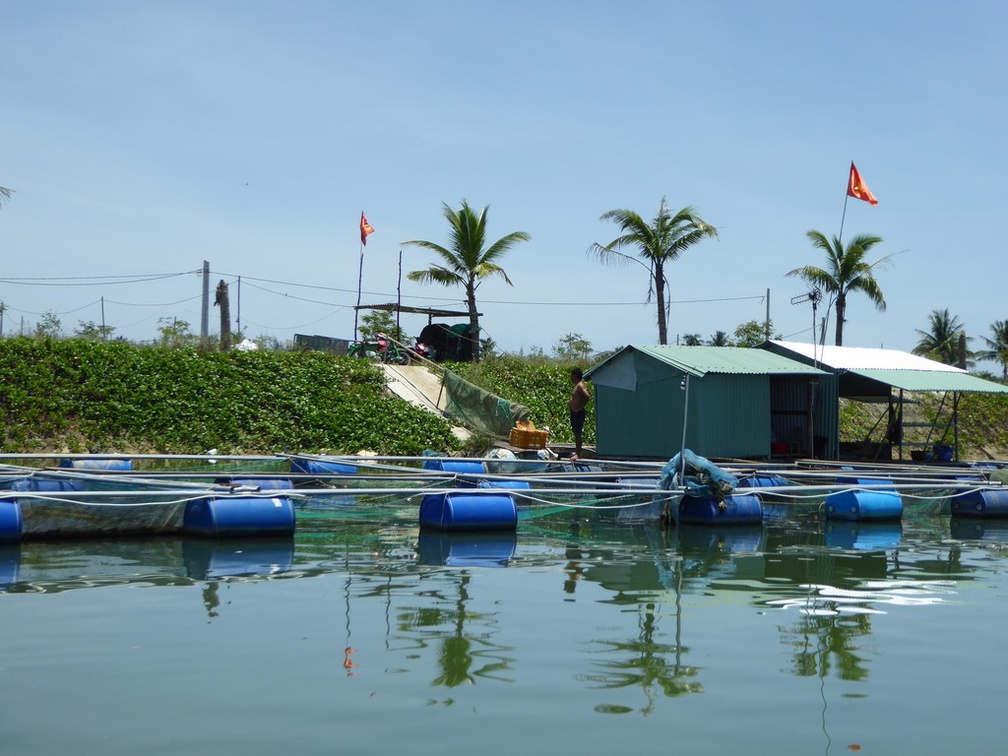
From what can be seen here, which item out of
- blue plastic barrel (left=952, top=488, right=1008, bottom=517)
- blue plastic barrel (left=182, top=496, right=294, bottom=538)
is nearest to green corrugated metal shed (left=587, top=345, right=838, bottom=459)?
blue plastic barrel (left=952, top=488, right=1008, bottom=517)

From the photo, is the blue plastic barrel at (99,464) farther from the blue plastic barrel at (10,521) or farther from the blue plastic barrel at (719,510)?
the blue plastic barrel at (719,510)

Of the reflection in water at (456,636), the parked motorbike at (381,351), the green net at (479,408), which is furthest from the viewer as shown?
the parked motorbike at (381,351)

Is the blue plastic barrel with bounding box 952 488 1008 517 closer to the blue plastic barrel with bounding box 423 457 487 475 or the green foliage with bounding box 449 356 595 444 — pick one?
the blue plastic barrel with bounding box 423 457 487 475

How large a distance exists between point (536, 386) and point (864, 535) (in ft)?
57.8

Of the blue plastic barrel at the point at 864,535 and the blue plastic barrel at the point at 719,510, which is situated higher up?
the blue plastic barrel at the point at 719,510

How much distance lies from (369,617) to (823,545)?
8.65 meters

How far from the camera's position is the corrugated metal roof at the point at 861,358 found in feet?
84.0

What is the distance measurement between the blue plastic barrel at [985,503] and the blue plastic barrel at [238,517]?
12.7 meters

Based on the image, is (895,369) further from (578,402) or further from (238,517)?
(238,517)

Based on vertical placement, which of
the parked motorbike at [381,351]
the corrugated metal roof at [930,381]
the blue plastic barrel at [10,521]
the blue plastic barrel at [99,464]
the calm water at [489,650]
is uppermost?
the parked motorbike at [381,351]

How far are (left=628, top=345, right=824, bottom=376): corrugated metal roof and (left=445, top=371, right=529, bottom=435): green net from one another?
440 centimetres

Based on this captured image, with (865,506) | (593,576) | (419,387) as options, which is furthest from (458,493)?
(419,387)

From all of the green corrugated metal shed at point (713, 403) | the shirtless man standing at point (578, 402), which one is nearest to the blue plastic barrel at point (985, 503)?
the green corrugated metal shed at point (713, 403)

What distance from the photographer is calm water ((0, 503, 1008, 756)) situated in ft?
20.2
